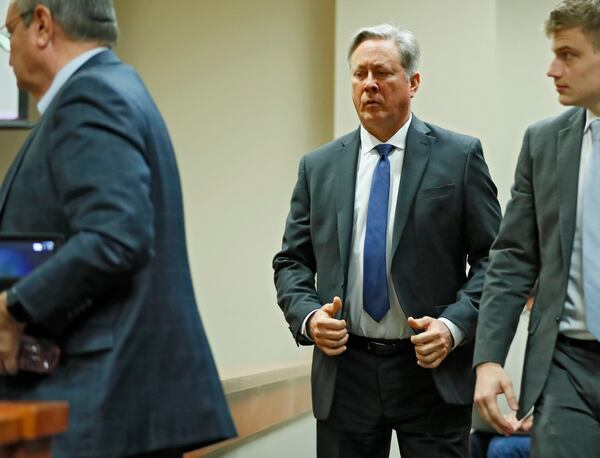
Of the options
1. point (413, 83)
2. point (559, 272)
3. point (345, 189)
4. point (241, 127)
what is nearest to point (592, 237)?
point (559, 272)

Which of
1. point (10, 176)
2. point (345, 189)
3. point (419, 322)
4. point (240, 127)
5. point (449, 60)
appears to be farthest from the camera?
point (240, 127)

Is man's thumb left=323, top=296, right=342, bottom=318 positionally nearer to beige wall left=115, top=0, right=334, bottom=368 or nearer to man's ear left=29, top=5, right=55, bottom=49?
man's ear left=29, top=5, right=55, bottom=49

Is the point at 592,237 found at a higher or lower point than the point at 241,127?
higher

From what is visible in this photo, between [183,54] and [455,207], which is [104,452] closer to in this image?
[455,207]

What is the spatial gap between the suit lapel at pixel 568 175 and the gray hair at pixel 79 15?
1.09 m

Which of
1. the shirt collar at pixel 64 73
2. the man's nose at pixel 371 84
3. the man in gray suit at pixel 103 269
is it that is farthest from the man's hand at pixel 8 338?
the man's nose at pixel 371 84

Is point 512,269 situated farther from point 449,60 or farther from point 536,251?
point 449,60

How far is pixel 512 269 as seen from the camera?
257 cm

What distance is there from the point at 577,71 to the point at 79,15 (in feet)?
3.70

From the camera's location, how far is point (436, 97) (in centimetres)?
521

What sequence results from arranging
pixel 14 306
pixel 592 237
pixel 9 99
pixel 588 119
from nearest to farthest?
1. pixel 14 306
2. pixel 592 237
3. pixel 588 119
4. pixel 9 99

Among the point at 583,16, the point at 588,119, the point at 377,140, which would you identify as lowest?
the point at 377,140

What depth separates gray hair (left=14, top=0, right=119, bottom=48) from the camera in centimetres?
215

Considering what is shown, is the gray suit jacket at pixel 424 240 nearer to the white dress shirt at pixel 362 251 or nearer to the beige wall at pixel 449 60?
the white dress shirt at pixel 362 251
